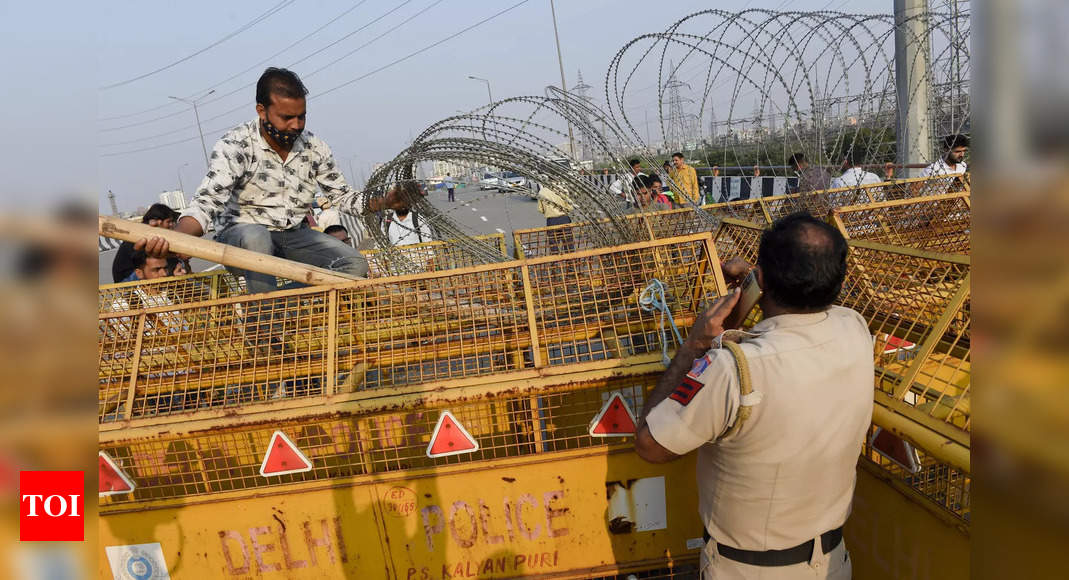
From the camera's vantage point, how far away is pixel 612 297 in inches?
118

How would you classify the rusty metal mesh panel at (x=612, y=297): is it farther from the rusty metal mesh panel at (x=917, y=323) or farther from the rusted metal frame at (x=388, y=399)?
the rusty metal mesh panel at (x=917, y=323)

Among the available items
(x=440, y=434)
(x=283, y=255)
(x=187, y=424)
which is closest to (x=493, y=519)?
(x=440, y=434)

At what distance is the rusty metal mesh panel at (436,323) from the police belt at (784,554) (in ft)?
4.01

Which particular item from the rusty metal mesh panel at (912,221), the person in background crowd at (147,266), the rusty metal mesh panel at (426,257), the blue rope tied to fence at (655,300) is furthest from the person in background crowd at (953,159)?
the person in background crowd at (147,266)

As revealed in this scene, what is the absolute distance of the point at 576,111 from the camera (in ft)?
14.1

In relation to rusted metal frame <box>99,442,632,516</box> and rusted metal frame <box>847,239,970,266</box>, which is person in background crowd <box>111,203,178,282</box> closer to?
rusted metal frame <box>99,442,632,516</box>

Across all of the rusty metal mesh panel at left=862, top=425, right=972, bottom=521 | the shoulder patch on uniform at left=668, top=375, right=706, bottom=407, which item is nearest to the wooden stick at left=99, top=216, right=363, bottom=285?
the shoulder patch on uniform at left=668, top=375, right=706, bottom=407

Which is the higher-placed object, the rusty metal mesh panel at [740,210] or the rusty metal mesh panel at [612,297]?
the rusty metal mesh panel at [740,210]

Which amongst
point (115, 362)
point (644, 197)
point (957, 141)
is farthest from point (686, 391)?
point (957, 141)

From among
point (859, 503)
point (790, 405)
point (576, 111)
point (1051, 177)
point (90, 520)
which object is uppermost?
point (576, 111)

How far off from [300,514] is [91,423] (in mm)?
1913

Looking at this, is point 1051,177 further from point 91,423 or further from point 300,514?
point 300,514

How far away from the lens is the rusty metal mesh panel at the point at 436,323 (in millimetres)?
2857

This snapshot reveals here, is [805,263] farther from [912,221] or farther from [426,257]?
[426,257]
